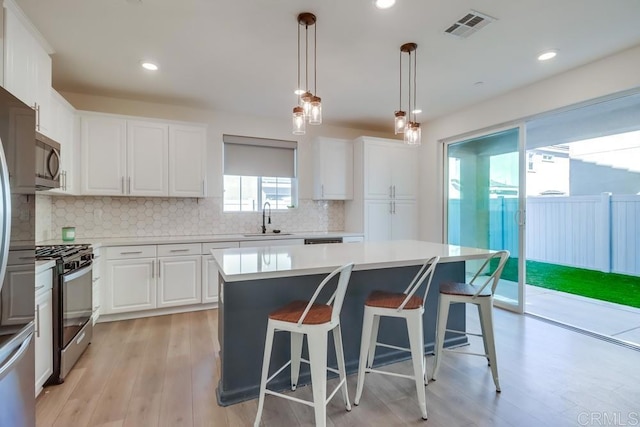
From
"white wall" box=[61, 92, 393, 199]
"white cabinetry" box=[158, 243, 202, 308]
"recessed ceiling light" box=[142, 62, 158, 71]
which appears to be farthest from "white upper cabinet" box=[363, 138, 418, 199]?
"recessed ceiling light" box=[142, 62, 158, 71]

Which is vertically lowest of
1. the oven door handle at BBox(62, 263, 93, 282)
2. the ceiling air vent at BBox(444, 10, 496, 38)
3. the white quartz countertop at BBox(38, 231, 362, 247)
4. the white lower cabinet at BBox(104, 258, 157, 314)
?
the white lower cabinet at BBox(104, 258, 157, 314)

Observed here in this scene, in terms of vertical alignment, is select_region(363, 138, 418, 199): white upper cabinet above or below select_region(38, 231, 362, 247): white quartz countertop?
above

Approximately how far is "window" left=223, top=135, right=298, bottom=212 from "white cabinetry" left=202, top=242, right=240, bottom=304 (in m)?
0.79

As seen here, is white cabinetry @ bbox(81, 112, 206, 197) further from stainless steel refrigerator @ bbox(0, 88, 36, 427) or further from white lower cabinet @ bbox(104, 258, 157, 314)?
stainless steel refrigerator @ bbox(0, 88, 36, 427)

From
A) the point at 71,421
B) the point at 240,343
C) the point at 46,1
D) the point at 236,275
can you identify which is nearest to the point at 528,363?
the point at 240,343

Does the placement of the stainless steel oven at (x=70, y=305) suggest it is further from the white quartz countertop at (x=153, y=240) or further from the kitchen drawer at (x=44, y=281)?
the white quartz countertop at (x=153, y=240)

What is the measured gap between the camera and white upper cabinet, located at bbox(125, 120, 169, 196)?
3678 mm

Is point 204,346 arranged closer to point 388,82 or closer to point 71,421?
point 71,421

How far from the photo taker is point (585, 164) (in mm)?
5590

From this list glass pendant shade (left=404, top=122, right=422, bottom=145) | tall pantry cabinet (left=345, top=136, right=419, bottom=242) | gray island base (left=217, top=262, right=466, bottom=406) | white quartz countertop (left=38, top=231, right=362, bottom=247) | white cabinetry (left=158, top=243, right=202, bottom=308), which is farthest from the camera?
tall pantry cabinet (left=345, top=136, right=419, bottom=242)

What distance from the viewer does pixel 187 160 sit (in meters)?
3.94

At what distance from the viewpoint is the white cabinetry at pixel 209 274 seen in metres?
3.78

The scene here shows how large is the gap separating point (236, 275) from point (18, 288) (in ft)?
2.90

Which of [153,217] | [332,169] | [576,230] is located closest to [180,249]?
[153,217]
